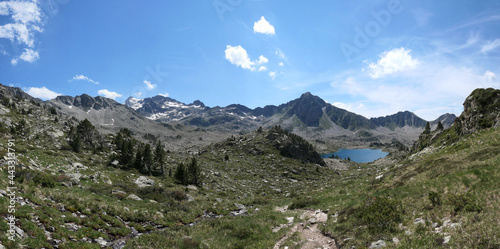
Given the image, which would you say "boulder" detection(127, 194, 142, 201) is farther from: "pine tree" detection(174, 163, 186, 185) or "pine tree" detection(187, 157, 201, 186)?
"pine tree" detection(187, 157, 201, 186)

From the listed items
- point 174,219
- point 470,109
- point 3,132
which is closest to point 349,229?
point 174,219

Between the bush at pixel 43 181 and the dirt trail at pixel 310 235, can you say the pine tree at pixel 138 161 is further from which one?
the dirt trail at pixel 310 235

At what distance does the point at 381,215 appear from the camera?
585 inches

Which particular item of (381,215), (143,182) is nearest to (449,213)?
(381,215)

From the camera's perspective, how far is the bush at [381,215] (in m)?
13.9

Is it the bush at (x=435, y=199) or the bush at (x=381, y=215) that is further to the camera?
the bush at (x=435, y=199)

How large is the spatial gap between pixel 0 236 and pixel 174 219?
16.9 meters

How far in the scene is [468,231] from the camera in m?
9.87

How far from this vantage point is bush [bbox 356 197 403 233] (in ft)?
45.6

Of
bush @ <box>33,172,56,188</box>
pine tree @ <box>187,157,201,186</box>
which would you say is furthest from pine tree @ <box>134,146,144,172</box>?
bush @ <box>33,172,56,188</box>

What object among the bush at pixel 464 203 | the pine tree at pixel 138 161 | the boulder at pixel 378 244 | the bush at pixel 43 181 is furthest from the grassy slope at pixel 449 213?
the pine tree at pixel 138 161

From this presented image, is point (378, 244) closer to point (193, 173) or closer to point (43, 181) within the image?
point (43, 181)

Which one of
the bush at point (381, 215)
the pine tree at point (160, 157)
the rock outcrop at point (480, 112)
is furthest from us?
the pine tree at point (160, 157)

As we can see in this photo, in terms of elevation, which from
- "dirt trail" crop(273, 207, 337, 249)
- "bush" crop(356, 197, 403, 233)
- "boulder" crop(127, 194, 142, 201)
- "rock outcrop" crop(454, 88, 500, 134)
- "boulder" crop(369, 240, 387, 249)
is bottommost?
"dirt trail" crop(273, 207, 337, 249)
